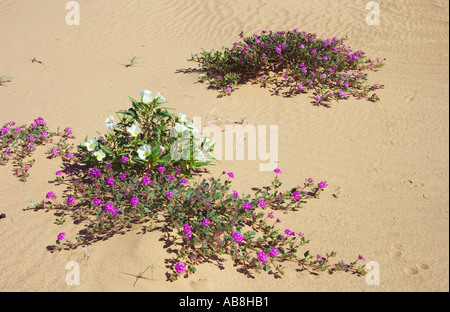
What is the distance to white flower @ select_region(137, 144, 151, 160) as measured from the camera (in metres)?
3.40

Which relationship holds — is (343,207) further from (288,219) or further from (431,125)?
(431,125)

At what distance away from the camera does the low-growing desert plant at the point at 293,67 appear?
5.71 m

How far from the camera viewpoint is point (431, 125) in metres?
4.50

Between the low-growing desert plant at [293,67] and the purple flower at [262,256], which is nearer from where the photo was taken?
the purple flower at [262,256]

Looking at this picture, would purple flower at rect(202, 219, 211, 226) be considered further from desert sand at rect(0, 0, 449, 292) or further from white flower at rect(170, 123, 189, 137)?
white flower at rect(170, 123, 189, 137)

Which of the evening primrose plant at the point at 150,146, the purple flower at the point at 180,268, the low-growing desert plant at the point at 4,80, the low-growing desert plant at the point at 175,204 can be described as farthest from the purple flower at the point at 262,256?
the low-growing desert plant at the point at 4,80

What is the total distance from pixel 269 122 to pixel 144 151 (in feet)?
7.13

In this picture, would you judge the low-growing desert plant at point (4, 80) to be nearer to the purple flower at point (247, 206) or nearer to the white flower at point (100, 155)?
the white flower at point (100, 155)

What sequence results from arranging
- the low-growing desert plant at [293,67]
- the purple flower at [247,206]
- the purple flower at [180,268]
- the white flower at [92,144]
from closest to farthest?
the purple flower at [180,268] < the purple flower at [247,206] < the white flower at [92,144] < the low-growing desert plant at [293,67]

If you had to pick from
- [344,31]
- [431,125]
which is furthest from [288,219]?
[344,31]

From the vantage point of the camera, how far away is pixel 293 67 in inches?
236

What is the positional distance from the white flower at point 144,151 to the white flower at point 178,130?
1.18 ft

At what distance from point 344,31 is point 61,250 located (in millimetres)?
8146

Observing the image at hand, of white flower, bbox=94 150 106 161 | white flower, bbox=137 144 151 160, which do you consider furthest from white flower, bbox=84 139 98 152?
white flower, bbox=137 144 151 160
